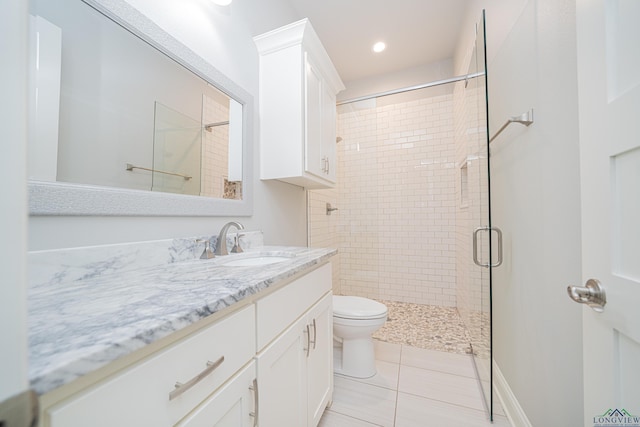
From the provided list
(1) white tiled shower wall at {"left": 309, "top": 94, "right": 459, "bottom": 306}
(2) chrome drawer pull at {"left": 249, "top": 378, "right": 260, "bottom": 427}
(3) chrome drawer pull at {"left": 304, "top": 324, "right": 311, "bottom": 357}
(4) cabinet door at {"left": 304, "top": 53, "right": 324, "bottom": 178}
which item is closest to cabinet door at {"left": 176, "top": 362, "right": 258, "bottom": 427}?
(2) chrome drawer pull at {"left": 249, "top": 378, "right": 260, "bottom": 427}

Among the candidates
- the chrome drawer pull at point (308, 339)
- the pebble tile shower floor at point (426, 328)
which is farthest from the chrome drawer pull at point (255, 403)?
the pebble tile shower floor at point (426, 328)

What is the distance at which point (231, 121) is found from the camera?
1447 mm

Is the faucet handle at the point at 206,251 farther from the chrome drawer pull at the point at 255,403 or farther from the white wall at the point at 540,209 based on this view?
the white wall at the point at 540,209

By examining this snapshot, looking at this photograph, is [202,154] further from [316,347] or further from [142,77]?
[316,347]

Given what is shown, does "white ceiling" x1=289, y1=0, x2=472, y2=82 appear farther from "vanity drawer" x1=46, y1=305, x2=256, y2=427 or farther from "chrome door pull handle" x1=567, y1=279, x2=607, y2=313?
"vanity drawer" x1=46, y1=305, x2=256, y2=427

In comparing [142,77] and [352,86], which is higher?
[352,86]

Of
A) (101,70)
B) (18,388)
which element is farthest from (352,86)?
(18,388)

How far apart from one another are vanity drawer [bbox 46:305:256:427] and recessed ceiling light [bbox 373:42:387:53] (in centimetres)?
297

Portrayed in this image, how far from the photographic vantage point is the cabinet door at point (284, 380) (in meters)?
0.76

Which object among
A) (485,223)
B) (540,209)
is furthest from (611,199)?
(485,223)

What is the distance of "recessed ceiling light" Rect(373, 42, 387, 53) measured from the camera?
2.63m

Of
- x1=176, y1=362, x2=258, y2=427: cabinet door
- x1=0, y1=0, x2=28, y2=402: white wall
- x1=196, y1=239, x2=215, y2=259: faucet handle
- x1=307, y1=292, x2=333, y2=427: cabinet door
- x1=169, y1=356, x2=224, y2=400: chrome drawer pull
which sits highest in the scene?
x1=0, y1=0, x2=28, y2=402: white wall

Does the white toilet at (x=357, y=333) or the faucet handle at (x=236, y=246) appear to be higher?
the faucet handle at (x=236, y=246)

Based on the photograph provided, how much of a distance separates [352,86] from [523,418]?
3497mm
